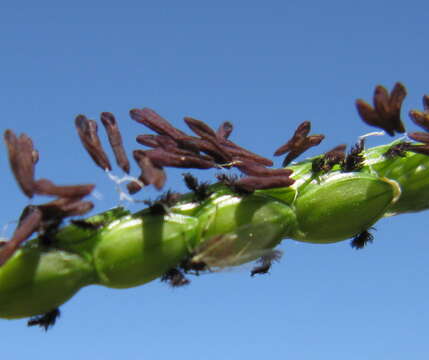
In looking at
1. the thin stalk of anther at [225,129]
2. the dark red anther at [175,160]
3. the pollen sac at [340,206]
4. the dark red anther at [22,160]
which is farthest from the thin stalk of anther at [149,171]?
the pollen sac at [340,206]

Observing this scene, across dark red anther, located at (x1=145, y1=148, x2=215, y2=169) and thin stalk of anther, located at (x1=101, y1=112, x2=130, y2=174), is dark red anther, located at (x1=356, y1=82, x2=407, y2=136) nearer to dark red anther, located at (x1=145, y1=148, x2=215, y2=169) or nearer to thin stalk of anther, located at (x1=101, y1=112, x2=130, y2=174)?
dark red anther, located at (x1=145, y1=148, x2=215, y2=169)

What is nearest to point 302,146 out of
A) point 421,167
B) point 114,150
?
point 421,167

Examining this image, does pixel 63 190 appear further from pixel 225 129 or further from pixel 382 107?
pixel 382 107

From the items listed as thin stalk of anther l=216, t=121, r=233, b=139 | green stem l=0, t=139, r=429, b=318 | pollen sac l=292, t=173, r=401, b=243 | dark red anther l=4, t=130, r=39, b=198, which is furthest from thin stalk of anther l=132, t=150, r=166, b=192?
pollen sac l=292, t=173, r=401, b=243

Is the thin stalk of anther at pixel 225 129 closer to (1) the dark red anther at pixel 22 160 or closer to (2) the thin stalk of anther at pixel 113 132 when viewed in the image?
(2) the thin stalk of anther at pixel 113 132

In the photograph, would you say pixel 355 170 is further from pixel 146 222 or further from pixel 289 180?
pixel 146 222

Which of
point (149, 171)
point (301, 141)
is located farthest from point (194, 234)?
point (301, 141)
